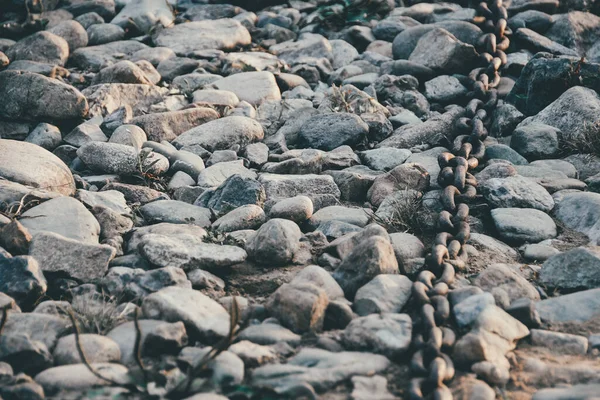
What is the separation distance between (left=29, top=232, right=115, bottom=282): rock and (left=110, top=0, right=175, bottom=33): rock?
429 centimetres

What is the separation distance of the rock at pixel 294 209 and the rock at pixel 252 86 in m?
1.91

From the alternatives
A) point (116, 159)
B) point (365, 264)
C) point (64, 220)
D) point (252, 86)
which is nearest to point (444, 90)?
point (252, 86)

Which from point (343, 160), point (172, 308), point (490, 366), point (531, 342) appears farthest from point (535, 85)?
point (172, 308)

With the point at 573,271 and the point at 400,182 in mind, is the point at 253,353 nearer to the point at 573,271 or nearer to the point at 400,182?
the point at 573,271

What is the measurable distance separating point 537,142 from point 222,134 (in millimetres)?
2201

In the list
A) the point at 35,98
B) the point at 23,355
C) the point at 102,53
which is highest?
the point at 23,355

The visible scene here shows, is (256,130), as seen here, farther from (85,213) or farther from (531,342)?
(531,342)

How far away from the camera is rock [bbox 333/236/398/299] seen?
9.71 feet

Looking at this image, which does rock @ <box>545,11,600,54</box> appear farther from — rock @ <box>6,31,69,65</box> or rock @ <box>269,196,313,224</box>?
rock @ <box>6,31,69,65</box>

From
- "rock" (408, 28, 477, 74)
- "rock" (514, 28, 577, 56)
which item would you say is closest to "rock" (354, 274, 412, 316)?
"rock" (408, 28, 477, 74)

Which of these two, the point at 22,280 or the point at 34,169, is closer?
the point at 22,280

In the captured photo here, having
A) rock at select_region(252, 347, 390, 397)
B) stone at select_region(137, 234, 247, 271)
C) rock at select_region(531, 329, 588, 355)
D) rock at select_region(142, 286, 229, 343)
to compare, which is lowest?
stone at select_region(137, 234, 247, 271)

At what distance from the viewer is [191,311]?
2615 mm

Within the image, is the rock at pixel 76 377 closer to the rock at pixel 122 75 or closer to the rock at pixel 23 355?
the rock at pixel 23 355
